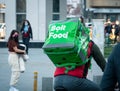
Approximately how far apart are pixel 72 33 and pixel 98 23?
Result: 46.4ft

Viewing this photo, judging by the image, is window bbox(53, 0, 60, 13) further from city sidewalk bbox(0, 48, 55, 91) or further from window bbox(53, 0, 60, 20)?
city sidewalk bbox(0, 48, 55, 91)

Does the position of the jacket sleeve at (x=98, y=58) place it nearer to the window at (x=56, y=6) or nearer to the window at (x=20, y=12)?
the window at (x=20, y=12)

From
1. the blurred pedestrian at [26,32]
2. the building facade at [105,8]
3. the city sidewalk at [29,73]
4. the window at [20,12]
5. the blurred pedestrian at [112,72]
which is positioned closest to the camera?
the blurred pedestrian at [112,72]

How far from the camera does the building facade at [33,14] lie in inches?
1367

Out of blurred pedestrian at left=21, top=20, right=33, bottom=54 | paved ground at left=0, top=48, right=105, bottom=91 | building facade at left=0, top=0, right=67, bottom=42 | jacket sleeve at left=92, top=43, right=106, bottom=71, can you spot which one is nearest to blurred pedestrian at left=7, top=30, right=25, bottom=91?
paved ground at left=0, top=48, right=105, bottom=91

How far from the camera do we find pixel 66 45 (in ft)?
19.6

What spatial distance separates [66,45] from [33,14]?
95.0ft

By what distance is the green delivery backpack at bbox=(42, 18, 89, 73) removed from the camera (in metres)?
6.00

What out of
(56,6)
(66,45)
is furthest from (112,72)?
(56,6)

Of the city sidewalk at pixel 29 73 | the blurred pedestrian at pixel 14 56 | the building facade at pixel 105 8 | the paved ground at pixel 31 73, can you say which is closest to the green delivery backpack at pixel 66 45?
the paved ground at pixel 31 73

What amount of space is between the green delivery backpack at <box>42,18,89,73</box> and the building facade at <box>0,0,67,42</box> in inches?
1116

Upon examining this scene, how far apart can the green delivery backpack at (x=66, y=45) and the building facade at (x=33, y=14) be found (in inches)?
1116

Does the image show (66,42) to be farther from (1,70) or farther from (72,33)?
(1,70)

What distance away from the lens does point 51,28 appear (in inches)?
244
